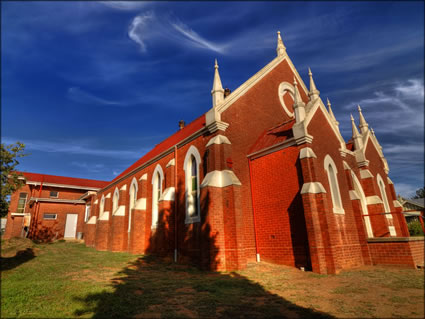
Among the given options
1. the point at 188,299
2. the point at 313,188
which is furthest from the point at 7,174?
the point at 313,188

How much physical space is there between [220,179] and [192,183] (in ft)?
11.5

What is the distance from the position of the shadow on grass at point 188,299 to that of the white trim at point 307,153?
597 cm

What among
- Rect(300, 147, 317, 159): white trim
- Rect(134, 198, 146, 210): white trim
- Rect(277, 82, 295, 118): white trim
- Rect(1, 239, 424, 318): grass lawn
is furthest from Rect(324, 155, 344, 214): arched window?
Rect(134, 198, 146, 210): white trim

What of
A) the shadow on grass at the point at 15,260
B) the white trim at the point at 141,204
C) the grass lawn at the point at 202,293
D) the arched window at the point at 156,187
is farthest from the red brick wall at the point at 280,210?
the shadow on grass at the point at 15,260

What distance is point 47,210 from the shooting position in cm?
3319

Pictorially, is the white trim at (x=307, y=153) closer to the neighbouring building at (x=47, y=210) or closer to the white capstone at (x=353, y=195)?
the white capstone at (x=353, y=195)

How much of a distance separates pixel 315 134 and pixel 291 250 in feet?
19.0

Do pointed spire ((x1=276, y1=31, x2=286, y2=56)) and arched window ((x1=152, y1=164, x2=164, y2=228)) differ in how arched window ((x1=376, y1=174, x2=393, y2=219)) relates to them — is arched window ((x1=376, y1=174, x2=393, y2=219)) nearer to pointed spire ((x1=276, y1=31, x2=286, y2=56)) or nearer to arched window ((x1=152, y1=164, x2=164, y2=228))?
pointed spire ((x1=276, y1=31, x2=286, y2=56))

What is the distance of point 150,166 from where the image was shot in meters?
21.2

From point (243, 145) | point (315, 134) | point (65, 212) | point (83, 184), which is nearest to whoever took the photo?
point (315, 134)

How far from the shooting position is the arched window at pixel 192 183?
1455cm

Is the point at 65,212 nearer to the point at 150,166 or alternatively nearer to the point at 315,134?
the point at 150,166

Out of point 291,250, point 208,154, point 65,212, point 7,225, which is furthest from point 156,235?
point 7,225

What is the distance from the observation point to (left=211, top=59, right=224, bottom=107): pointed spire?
46.8ft
